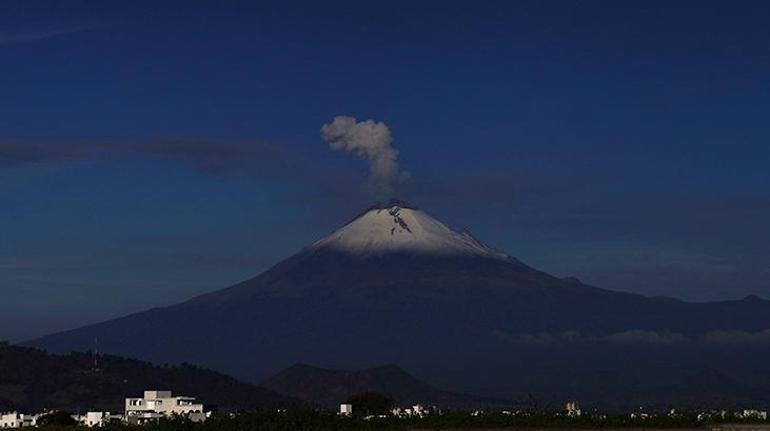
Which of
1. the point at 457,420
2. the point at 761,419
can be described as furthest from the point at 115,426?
the point at 761,419

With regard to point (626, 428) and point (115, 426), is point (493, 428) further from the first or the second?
point (115, 426)

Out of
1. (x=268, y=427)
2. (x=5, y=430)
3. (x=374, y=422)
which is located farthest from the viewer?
(x=5, y=430)

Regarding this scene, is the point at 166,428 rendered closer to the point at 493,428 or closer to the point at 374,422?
the point at 374,422

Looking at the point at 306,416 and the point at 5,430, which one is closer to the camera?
the point at 306,416

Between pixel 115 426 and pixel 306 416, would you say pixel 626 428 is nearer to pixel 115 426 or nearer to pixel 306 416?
pixel 306 416

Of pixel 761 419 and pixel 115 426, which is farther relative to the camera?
pixel 115 426

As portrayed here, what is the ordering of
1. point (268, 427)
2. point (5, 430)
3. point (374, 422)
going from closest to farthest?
point (268, 427) < point (374, 422) < point (5, 430)

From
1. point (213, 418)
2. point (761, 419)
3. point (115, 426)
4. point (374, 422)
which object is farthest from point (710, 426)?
point (115, 426)

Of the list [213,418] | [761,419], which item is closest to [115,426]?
[213,418]
